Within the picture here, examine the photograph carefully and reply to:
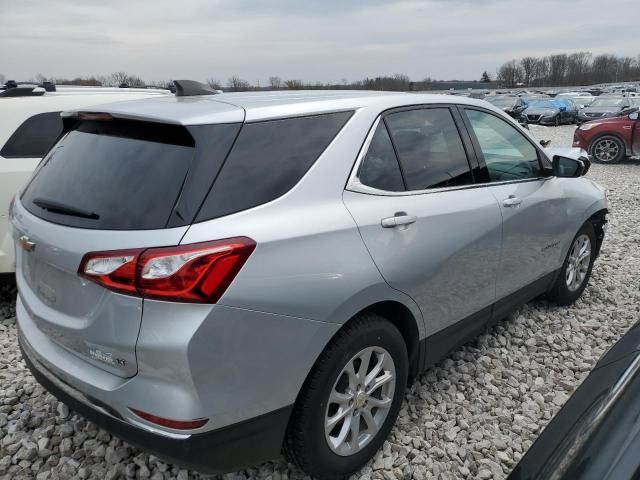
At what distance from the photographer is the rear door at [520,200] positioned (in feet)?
9.95

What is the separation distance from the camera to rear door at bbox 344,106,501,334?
2191 mm

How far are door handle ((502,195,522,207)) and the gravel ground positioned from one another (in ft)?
3.53

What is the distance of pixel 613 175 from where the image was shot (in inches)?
442

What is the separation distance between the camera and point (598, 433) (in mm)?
1255

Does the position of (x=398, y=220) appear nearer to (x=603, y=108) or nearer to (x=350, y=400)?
(x=350, y=400)

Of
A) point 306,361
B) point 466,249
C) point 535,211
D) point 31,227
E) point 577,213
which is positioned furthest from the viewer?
point 577,213

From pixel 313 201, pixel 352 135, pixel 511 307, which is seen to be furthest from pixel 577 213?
pixel 313 201

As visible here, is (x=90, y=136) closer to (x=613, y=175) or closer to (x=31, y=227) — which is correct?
(x=31, y=227)

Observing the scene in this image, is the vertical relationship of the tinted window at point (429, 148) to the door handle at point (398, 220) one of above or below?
above

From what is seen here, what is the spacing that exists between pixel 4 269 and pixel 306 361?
10.0ft

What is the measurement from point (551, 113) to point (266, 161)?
2751 centimetres

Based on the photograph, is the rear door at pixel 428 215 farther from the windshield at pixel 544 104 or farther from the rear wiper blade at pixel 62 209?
the windshield at pixel 544 104

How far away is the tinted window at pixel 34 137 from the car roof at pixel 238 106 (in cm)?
213

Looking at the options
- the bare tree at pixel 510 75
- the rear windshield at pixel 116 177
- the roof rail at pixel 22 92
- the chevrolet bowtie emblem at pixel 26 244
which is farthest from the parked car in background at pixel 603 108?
the bare tree at pixel 510 75
